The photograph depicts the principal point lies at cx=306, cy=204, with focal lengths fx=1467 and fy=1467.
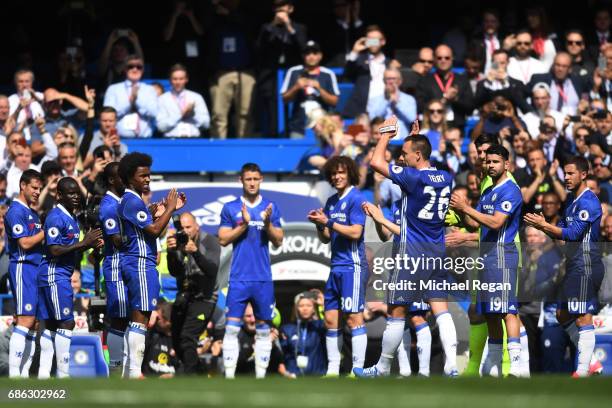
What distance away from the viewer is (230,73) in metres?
19.8

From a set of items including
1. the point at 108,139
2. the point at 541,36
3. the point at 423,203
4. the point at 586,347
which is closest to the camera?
the point at 423,203

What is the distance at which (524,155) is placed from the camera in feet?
57.1

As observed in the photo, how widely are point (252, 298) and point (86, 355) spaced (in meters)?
1.77

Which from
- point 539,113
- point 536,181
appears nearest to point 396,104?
point 539,113

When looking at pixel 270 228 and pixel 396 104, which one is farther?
pixel 396 104

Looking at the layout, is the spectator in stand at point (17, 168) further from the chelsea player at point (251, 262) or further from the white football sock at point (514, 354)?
the white football sock at point (514, 354)

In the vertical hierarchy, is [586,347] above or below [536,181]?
below

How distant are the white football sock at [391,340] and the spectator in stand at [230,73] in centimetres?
686

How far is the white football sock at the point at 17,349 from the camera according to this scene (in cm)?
1427

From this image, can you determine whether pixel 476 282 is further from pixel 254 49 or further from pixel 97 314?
pixel 254 49

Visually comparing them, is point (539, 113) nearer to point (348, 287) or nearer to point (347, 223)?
point (347, 223)

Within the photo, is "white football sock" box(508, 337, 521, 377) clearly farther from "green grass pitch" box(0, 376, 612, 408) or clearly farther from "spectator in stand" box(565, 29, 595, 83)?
"spectator in stand" box(565, 29, 595, 83)

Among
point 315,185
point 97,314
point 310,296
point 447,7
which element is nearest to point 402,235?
point 310,296

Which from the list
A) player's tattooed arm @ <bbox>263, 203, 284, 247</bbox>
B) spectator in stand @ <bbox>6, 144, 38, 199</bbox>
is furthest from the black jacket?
spectator in stand @ <bbox>6, 144, 38, 199</bbox>
